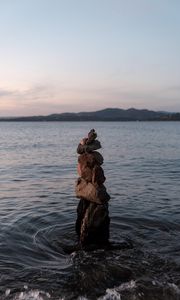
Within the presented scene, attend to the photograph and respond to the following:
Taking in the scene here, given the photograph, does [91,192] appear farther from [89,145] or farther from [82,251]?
[82,251]

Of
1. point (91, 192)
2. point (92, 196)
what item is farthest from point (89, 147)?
point (92, 196)

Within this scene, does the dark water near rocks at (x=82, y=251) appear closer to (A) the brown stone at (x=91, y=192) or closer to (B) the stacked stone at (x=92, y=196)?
(B) the stacked stone at (x=92, y=196)

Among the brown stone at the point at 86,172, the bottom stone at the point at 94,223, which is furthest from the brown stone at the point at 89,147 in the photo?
the bottom stone at the point at 94,223

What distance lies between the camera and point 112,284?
47.8ft

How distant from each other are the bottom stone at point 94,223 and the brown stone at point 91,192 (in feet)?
0.77

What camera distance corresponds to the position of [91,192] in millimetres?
17719

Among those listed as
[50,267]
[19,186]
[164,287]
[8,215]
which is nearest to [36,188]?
[19,186]

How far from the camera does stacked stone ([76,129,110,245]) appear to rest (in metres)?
17.7

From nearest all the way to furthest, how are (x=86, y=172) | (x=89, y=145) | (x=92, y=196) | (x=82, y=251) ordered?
(x=82, y=251)
(x=92, y=196)
(x=86, y=172)
(x=89, y=145)

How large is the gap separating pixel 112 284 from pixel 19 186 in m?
18.9

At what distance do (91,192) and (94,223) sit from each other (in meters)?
1.15

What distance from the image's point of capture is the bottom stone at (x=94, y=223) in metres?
17.7

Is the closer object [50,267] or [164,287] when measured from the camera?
[164,287]

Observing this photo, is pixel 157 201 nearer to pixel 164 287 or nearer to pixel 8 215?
pixel 8 215
